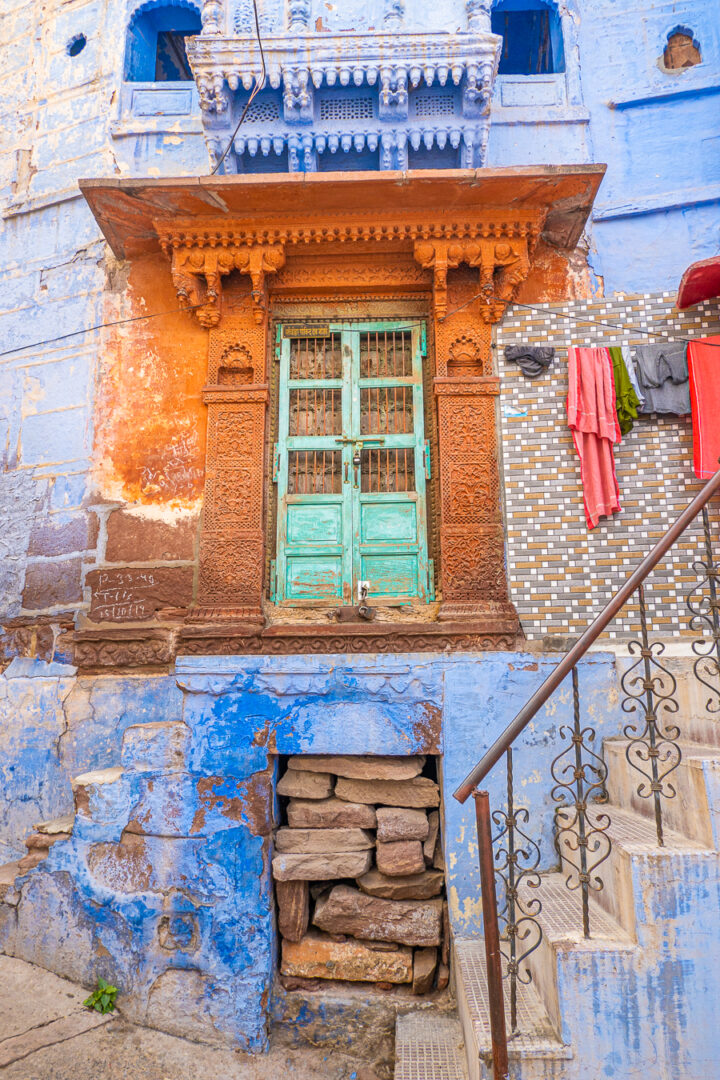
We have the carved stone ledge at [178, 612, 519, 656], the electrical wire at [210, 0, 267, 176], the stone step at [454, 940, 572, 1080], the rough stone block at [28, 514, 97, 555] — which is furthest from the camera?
the rough stone block at [28, 514, 97, 555]

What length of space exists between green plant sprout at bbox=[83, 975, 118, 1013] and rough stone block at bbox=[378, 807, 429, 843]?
70.4 inches

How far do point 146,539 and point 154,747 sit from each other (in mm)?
1542

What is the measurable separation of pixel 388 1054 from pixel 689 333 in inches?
201

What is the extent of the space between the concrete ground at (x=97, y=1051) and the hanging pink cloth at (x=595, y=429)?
3.76 metres

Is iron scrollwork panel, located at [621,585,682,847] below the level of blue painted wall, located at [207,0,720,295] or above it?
below

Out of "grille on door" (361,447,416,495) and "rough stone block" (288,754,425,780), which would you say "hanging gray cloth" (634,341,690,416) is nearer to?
"grille on door" (361,447,416,495)

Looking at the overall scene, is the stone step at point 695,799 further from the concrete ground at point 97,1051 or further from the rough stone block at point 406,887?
the concrete ground at point 97,1051

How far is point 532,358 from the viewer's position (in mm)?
5172

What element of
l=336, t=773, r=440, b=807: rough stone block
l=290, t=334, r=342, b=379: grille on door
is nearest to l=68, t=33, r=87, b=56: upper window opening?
l=290, t=334, r=342, b=379: grille on door

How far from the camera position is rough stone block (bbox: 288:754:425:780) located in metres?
4.48

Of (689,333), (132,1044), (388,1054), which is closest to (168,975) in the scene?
(132,1044)

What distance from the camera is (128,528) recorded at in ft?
17.2

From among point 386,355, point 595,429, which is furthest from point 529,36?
point 595,429

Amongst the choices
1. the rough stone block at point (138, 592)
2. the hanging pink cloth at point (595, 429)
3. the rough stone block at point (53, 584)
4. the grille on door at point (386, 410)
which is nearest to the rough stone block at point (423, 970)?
the rough stone block at point (138, 592)
